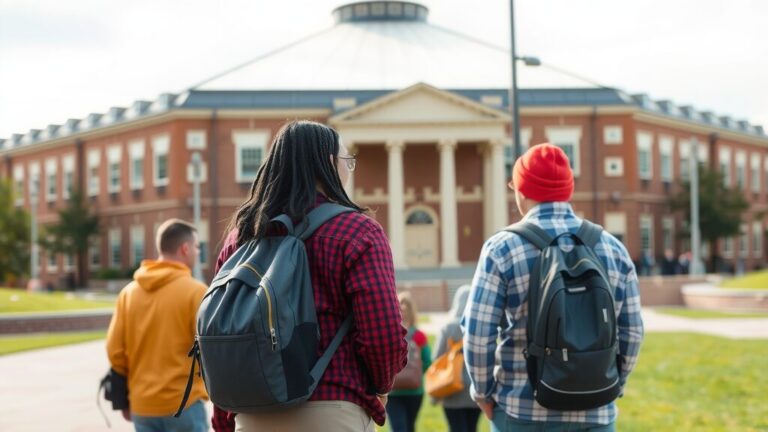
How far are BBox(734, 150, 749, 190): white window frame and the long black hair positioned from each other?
6517 centimetres

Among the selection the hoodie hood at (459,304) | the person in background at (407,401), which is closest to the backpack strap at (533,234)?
the hoodie hood at (459,304)

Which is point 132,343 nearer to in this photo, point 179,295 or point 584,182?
point 179,295

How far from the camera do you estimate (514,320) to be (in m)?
4.13

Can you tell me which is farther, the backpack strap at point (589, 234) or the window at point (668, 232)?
the window at point (668, 232)

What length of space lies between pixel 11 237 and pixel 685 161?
39.4m

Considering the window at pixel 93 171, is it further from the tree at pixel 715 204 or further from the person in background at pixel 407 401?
the person in background at pixel 407 401

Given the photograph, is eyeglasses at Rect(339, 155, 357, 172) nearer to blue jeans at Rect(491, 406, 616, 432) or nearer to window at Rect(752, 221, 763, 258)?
blue jeans at Rect(491, 406, 616, 432)

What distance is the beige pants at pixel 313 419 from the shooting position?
3229mm

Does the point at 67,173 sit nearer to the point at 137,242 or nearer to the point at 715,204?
the point at 137,242

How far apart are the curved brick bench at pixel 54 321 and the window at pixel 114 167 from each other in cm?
3172

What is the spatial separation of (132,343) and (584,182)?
48.4m

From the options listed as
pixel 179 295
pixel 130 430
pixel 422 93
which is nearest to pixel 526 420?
pixel 179 295

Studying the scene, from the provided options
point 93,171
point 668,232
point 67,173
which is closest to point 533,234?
point 668,232

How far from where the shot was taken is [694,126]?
59719 millimetres
